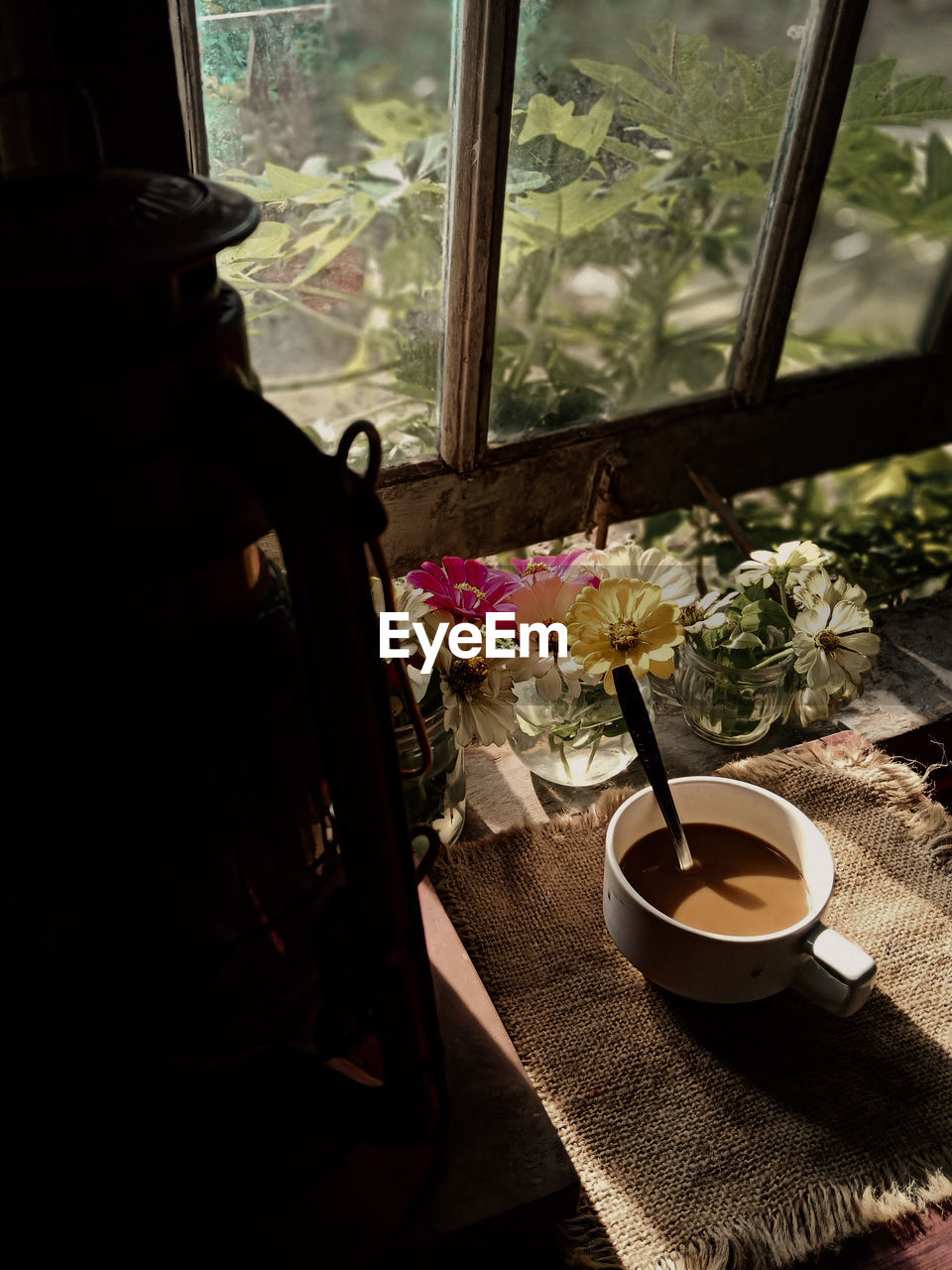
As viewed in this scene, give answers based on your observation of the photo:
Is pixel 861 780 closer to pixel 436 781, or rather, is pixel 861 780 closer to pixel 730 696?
pixel 730 696

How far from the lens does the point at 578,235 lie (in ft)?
3.38

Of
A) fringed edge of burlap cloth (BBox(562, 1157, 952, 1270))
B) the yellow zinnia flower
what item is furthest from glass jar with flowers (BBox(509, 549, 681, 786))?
fringed edge of burlap cloth (BBox(562, 1157, 952, 1270))

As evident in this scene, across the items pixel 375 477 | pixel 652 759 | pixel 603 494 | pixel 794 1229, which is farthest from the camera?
pixel 603 494

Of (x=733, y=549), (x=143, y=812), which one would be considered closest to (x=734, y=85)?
(x=733, y=549)

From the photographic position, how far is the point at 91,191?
1.22 ft

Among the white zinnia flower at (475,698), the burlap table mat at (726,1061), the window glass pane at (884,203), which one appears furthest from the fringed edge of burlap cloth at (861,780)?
the window glass pane at (884,203)

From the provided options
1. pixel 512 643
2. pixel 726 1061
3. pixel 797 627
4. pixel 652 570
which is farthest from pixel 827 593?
pixel 726 1061

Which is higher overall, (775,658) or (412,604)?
(412,604)

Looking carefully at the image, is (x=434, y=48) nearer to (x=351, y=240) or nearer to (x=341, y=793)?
(x=351, y=240)

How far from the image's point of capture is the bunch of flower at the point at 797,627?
0.87 metres

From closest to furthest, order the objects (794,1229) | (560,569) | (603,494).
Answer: (794,1229)
(560,569)
(603,494)

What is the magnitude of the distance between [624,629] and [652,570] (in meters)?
0.10

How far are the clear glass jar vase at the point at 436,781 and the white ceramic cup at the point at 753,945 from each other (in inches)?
5.7
